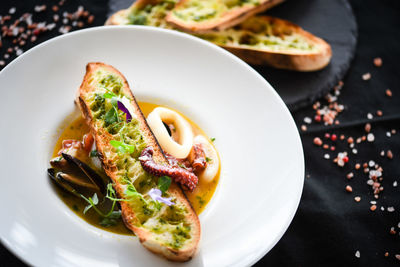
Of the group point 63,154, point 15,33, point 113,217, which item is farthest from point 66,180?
point 15,33

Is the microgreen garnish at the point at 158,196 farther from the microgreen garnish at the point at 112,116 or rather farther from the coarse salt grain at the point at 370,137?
the coarse salt grain at the point at 370,137

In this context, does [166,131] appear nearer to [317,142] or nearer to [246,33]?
[317,142]

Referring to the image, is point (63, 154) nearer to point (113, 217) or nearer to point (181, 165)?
point (113, 217)

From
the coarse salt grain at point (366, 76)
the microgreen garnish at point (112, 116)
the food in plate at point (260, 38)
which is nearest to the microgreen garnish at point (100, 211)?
the microgreen garnish at point (112, 116)

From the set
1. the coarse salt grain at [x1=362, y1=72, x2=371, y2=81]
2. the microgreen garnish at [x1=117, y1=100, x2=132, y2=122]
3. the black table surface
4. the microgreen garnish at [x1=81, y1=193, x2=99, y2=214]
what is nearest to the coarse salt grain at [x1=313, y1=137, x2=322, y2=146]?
the black table surface

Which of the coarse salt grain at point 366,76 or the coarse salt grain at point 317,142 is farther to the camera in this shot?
the coarse salt grain at point 366,76

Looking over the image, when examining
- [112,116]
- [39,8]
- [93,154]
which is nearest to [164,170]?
[112,116]

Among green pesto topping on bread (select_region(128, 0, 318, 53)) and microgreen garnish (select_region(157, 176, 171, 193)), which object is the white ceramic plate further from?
green pesto topping on bread (select_region(128, 0, 318, 53))
